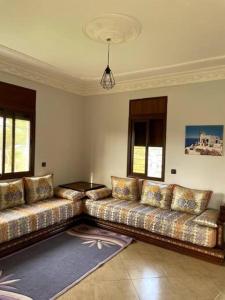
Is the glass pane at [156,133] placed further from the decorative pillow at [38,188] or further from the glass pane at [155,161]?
the decorative pillow at [38,188]

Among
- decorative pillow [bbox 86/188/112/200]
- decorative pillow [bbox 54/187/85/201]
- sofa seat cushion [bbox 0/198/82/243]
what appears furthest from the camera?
decorative pillow [bbox 86/188/112/200]

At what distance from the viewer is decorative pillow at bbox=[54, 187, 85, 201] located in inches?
172

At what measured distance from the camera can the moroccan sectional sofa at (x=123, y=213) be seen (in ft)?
10.6

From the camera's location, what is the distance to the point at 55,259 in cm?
318

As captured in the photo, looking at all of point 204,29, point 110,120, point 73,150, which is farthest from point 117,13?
point 73,150

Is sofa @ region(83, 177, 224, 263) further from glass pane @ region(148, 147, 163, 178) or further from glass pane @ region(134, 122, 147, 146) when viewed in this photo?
glass pane @ region(134, 122, 147, 146)

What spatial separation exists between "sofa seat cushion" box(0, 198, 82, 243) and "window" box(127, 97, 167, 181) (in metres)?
1.40

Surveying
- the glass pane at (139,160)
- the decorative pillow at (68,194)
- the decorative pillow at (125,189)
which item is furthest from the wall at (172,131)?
the decorative pillow at (68,194)

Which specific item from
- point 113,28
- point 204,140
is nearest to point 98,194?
point 204,140

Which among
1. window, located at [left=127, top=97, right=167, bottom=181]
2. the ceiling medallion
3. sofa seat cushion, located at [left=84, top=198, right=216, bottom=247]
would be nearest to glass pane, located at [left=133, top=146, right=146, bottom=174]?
window, located at [left=127, top=97, right=167, bottom=181]

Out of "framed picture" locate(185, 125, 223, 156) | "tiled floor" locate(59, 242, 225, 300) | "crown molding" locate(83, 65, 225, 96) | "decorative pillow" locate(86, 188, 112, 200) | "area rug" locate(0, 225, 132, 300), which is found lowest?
"tiled floor" locate(59, 242, 225, 300)

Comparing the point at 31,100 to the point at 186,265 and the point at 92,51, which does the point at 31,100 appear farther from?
the point at 186,265

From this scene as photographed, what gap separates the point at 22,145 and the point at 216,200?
347cm

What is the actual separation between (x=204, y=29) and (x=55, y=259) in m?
3.34
